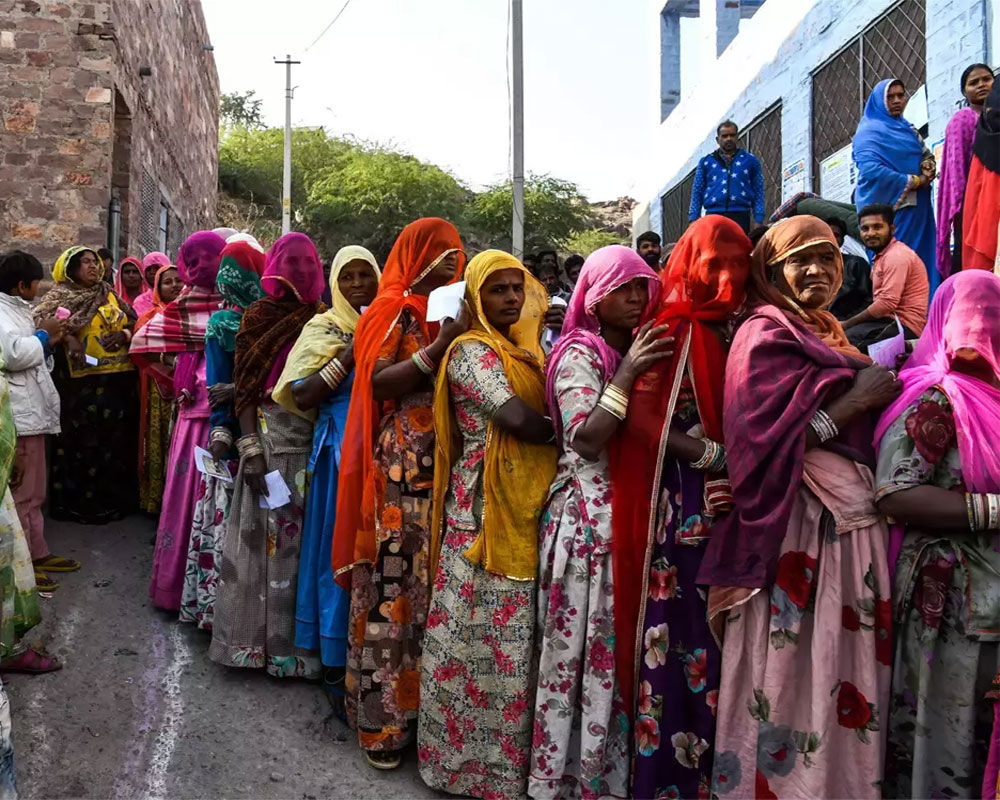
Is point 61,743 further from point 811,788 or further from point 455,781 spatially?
point 811,788

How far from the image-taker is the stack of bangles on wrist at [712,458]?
2.42 meters

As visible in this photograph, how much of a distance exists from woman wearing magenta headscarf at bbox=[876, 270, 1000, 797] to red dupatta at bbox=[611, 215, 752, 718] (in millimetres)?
524

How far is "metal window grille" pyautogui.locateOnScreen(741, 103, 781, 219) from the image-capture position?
9.78m

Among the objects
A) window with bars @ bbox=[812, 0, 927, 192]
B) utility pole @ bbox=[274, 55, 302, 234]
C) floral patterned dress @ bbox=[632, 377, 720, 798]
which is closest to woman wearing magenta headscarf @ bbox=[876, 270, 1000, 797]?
floral patterned dress @ bbox=[632, 377, 720, 798]

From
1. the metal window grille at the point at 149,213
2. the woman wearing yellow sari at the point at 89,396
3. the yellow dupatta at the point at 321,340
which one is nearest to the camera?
the yellow dupatta at the point at 321,340

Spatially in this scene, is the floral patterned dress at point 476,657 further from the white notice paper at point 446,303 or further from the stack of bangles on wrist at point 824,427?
→ the stack of bangles on wrist at point 824,427

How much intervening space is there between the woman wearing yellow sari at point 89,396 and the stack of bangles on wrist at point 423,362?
331 cm

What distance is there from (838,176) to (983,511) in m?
6.98

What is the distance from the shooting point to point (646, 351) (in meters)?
2.43

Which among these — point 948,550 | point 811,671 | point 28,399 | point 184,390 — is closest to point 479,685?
point 811,671

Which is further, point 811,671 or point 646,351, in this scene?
point 646,351

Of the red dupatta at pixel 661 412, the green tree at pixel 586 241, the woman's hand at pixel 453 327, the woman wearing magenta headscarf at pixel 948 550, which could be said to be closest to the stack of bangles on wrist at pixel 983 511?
the woman wearing magenta headscarf at pixel 948 550

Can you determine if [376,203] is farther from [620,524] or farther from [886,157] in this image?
[620,524]

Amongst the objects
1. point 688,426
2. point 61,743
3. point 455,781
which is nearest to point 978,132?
point 688,426
